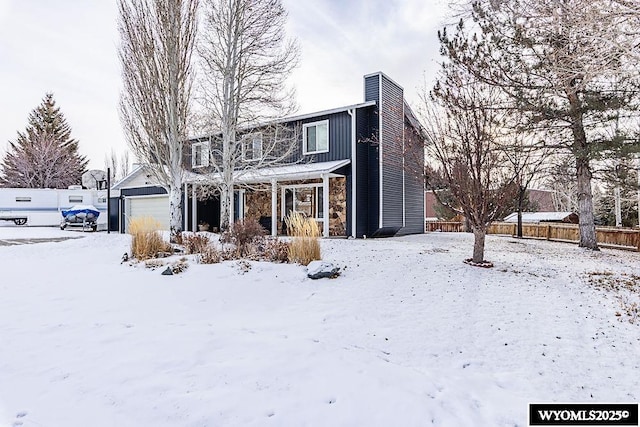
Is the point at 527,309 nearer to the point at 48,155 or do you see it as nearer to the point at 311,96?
the point at 311,96

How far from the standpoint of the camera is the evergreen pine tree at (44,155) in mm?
32500

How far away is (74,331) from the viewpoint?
431 cm

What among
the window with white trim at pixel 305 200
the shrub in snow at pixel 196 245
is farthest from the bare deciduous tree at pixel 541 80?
the shrub in snow at pixel 196 245

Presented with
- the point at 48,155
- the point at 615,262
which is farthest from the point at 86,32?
the point at 48,155

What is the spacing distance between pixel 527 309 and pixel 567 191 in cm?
2815

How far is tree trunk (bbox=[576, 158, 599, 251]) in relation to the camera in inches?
436

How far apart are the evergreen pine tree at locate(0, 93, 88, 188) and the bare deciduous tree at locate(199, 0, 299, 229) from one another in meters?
28.9

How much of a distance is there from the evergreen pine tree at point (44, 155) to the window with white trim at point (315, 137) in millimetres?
28734

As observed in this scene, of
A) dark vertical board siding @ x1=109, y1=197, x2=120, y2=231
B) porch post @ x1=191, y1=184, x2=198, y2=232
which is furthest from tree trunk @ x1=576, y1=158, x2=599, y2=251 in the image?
dark vertical board siding @ x1=109, y1=197, x2=120, y2=231

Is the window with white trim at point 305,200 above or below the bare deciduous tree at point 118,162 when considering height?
below

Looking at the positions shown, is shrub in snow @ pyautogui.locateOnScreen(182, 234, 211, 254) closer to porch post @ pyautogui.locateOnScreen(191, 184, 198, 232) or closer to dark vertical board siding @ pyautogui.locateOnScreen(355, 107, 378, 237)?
dark vertical board siding @ pyautogui.locateOnScreen(355, 107, 378, 237)

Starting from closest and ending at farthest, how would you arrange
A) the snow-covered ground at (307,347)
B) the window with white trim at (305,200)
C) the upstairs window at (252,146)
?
the snow-covered ground at (307,347) → the upstairs window at (252,146) → the window with white trim at (305,200)

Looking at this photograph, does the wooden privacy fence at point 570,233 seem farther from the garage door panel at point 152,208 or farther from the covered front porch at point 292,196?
the garage door panel at point 152,208

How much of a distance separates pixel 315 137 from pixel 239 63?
159 inches
